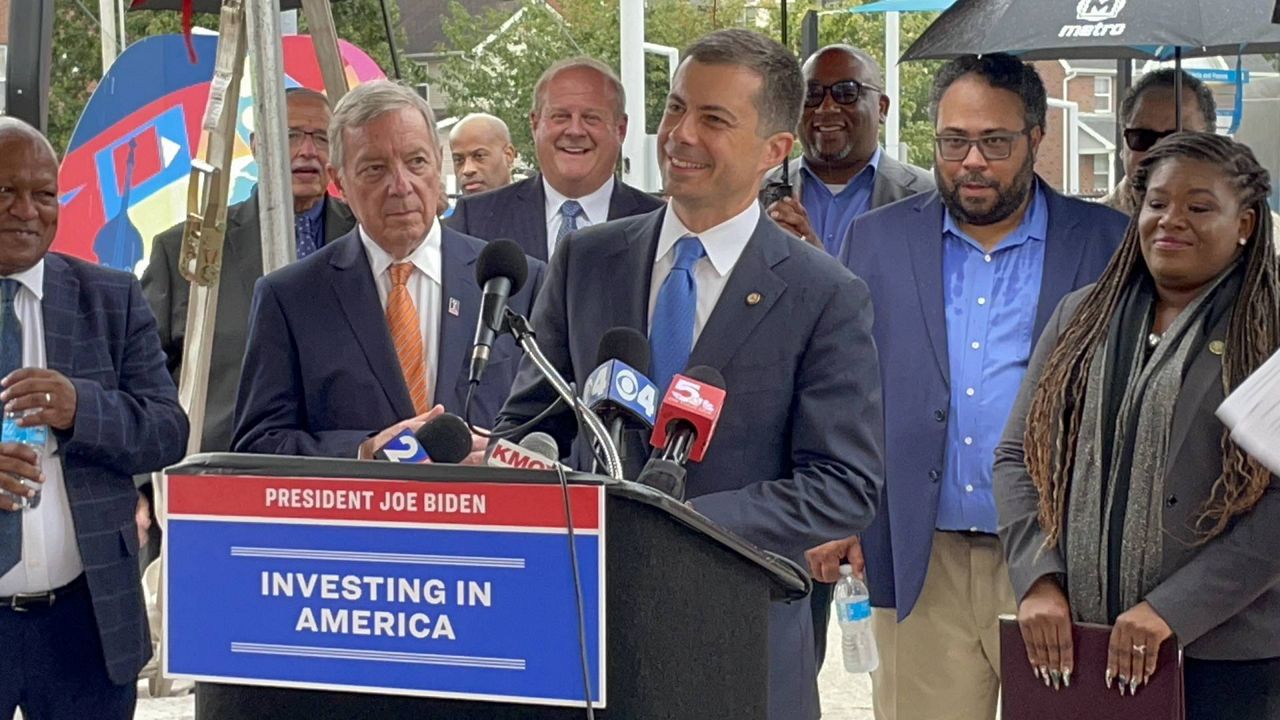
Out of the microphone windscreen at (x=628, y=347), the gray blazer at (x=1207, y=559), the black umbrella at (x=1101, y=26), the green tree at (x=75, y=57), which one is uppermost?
the green tree at (x=75, y=57)

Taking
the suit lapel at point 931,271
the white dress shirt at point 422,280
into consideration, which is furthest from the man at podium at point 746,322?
the suit lapel at point 931,271

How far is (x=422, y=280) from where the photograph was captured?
4.41 meters

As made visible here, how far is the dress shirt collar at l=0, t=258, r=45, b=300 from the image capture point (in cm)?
437

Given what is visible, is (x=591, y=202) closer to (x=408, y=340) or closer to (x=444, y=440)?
(x=408, y=340)

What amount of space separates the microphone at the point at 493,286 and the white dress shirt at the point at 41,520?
188 cm

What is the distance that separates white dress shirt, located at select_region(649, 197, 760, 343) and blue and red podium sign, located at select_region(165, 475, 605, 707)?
4.00ft

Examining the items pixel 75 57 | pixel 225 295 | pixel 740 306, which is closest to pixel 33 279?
pixel 225 295

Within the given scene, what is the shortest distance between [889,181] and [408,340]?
7.55 feet

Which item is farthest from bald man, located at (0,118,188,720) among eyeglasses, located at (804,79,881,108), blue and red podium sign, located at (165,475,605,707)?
eyeglasses, located at (804,79,881,108)

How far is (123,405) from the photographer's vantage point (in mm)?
4414

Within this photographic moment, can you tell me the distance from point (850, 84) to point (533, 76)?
2425 cm

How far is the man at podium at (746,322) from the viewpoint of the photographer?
132 inches

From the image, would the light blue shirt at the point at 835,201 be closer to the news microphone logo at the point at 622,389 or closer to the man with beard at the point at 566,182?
the man with beard at the point at 566,182

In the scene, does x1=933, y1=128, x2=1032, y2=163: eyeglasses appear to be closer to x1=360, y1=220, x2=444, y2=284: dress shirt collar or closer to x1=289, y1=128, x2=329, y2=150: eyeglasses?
x1=360, y1=220, x2=444, y2=284: dress shirt collar
